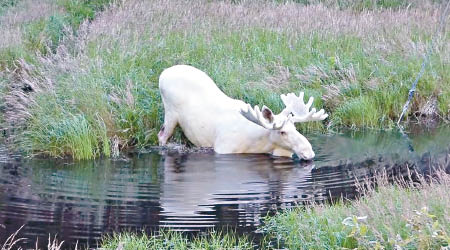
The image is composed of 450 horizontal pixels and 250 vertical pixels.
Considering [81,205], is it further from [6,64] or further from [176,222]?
[6,64]

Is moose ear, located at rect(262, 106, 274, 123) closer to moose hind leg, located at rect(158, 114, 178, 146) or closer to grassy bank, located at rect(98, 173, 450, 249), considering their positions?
moose hind leg, located at rect(158, 114, 178, 146)

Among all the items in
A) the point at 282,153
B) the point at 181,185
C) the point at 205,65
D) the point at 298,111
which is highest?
the point at 205,65

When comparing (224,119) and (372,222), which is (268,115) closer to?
(224,119)

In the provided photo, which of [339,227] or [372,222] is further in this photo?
[339,227]

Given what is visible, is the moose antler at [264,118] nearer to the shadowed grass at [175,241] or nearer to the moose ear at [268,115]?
the moose ear at [268,115]

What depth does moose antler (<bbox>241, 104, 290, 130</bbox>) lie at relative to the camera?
414 inches

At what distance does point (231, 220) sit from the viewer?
25.6 ft

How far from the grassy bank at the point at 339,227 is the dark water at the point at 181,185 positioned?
0.38 metres

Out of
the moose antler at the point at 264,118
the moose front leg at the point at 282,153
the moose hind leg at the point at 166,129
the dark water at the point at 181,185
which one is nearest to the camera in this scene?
the dark water at the point at 181,185

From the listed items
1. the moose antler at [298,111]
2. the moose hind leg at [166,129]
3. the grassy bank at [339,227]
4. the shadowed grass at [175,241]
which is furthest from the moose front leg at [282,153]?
the shadowed grass at [175,241]

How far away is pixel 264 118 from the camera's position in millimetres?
10570

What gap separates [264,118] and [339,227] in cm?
400

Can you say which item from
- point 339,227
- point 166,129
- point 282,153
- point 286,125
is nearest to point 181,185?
point 286,125

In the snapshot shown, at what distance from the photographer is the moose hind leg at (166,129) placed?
461 inches
